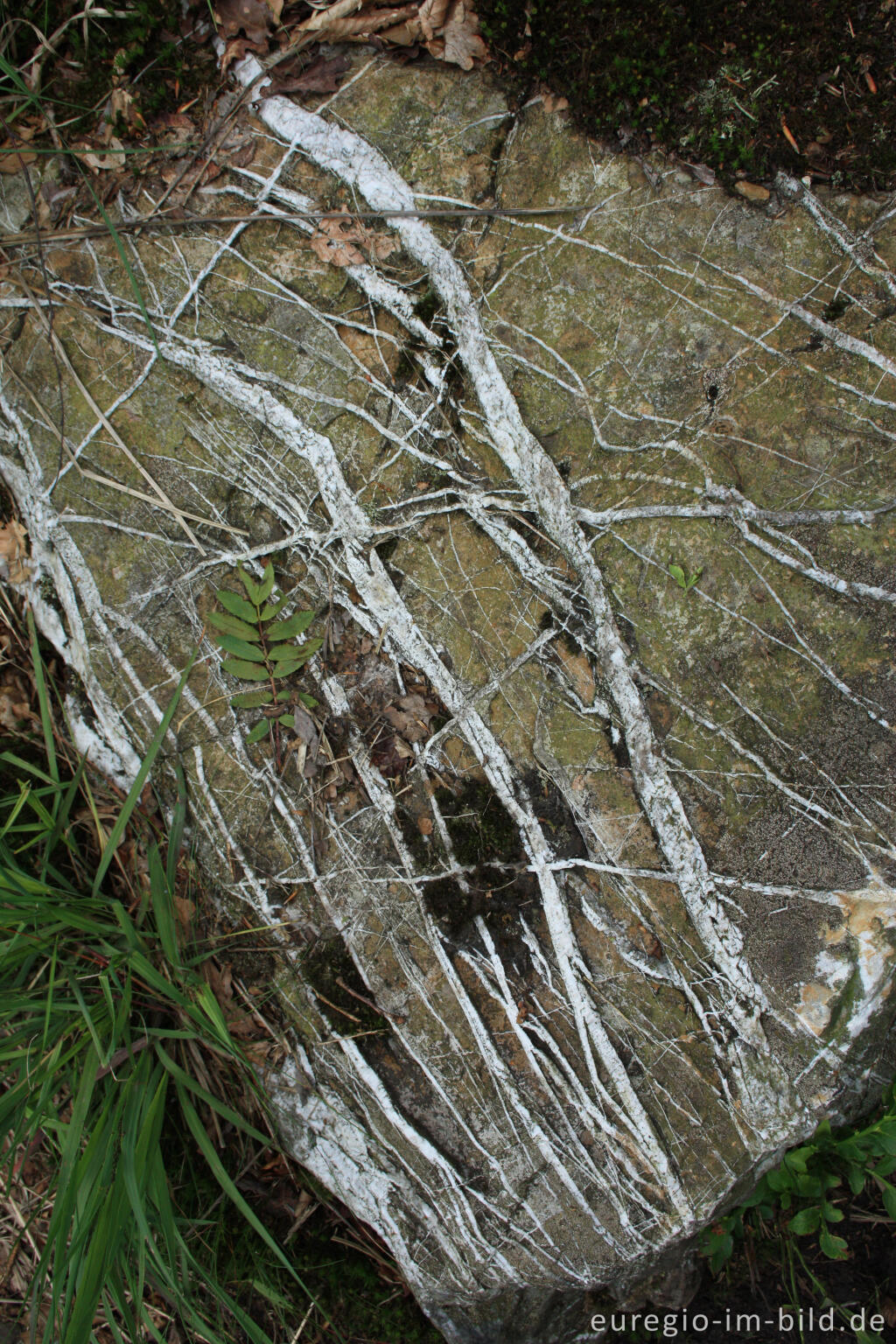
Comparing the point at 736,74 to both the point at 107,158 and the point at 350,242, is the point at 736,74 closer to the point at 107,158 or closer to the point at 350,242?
the point at 350,242

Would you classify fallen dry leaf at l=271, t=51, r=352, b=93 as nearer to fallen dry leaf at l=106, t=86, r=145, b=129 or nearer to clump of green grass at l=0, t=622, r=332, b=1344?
fallen dry leaf at l=106, t=86, r=145, b=129

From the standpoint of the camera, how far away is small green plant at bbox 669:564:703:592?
7.06 feet

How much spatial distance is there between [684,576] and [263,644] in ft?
4.56

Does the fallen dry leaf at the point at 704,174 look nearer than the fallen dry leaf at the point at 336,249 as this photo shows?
Yes

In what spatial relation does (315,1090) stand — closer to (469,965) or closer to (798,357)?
(469,965)

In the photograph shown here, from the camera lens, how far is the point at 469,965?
7.60ft

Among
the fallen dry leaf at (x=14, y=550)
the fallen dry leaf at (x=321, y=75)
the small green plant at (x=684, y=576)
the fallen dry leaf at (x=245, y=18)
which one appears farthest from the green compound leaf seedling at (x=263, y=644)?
the fallen dry leaf at (x=245, y=18)

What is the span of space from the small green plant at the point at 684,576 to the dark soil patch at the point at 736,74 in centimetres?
115

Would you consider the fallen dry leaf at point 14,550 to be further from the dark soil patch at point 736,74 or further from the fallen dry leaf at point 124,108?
the dark soil patch at point 736,74

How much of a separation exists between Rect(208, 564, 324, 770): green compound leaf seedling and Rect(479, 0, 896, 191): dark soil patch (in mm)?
1785

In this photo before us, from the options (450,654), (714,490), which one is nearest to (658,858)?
(450,654)

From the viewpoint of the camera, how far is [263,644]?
230cm

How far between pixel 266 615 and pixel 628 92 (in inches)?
75.5

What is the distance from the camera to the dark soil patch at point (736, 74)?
6.31 ft
